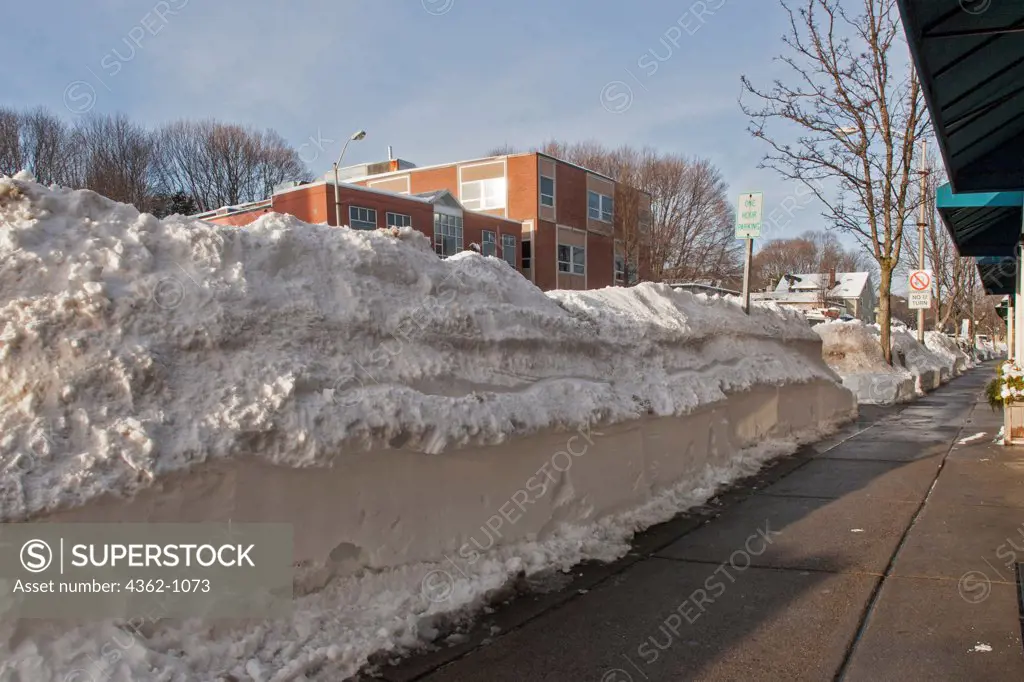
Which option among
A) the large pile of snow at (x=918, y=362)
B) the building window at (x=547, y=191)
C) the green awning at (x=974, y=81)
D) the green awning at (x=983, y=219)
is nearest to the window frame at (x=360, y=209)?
the building window at (x=547, y=191)

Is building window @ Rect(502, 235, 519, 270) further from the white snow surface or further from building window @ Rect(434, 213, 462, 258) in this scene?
the white snow surface

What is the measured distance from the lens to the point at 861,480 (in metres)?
7.64

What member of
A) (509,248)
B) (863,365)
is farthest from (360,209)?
(863,365)

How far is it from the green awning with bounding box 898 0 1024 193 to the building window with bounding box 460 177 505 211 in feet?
113

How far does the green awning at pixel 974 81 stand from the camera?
5957 millimetres

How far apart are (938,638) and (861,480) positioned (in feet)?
13.5

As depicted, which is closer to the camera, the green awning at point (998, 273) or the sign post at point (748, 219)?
the sign post at point (748, 219)

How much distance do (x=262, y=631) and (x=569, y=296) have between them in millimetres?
4346

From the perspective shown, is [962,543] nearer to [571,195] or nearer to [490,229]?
[490,229]

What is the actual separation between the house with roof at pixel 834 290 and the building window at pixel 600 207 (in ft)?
81.1

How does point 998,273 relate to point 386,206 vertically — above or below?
below

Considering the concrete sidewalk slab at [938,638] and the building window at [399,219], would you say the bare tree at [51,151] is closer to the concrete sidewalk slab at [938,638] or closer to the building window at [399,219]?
the building window at [399,219]

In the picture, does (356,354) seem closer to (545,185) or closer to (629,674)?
(629,674)

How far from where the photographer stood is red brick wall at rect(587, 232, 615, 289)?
46375 mm
